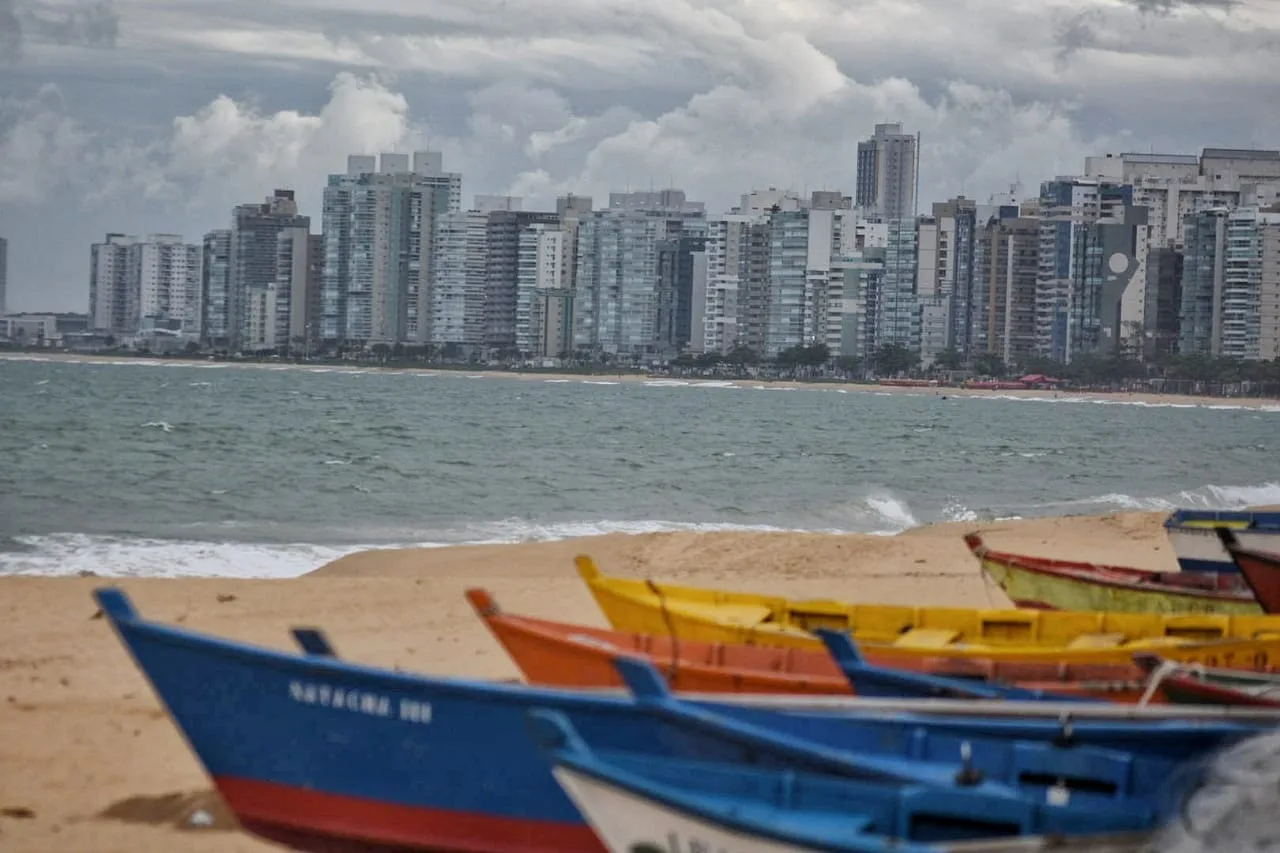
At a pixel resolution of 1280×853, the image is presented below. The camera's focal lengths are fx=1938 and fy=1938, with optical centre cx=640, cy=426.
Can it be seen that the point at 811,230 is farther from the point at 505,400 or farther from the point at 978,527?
the point at 978,527

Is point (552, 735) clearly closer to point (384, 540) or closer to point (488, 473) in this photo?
point (384, 540)

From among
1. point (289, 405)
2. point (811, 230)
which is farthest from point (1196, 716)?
point (811, 230)

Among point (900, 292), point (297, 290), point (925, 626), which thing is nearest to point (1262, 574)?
point (925, 626)

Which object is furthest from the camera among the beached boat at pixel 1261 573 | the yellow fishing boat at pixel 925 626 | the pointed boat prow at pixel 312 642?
the beached boat at pixel 1261 573

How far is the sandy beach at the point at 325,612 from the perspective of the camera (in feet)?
26.9

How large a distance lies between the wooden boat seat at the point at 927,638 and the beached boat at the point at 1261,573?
9.13 feet

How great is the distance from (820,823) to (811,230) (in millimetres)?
147543

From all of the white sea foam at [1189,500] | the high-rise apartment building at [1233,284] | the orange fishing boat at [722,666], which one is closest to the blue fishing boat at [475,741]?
the orange fishing boat at [722,666]

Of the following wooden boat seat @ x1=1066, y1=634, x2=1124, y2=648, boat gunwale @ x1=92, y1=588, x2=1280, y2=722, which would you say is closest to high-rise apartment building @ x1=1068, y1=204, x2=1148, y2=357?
wooden boat seat @ x1=1066, y1=634, x2=1124, y2=648

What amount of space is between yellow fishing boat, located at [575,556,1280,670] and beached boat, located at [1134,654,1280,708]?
24.8 inches

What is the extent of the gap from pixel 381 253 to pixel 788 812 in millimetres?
166860

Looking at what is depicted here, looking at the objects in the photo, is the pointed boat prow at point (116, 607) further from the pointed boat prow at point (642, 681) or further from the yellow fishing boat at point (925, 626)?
the yellow fishing boat at point (925, 626)

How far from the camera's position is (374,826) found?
6734 mm

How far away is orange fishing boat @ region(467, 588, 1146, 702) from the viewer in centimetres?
757
